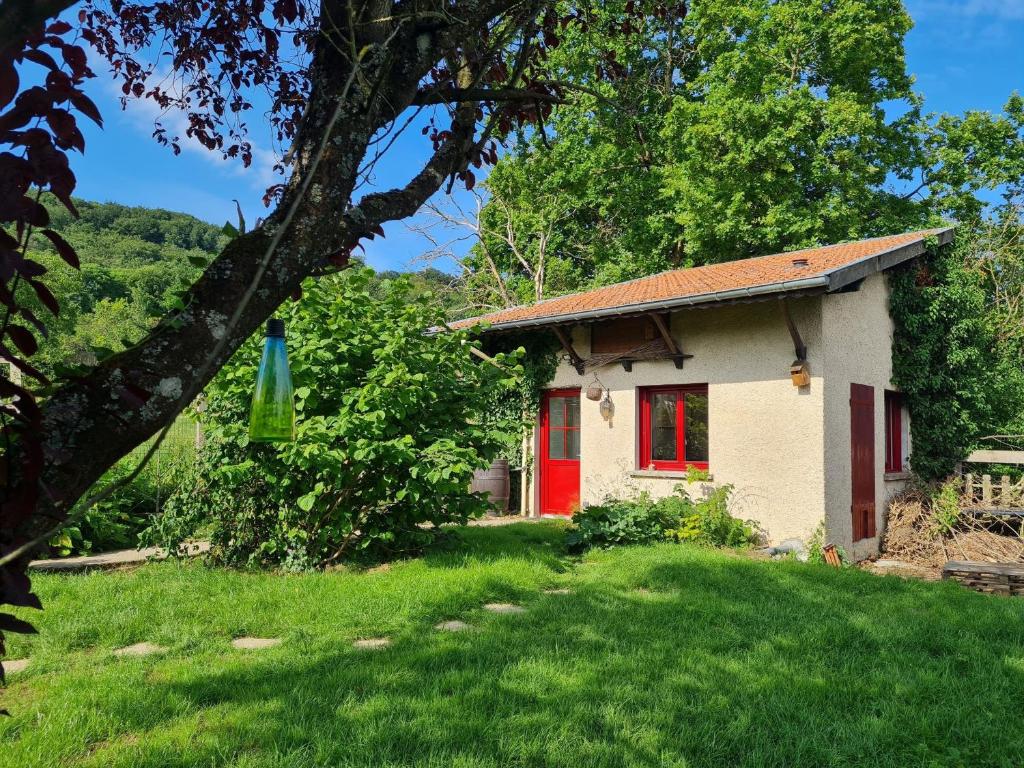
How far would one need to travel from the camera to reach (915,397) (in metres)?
10.9

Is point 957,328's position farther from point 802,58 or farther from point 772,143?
point 802,58

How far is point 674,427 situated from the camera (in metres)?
9.69

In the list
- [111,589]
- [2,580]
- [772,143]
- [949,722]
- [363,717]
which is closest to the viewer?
[2,580]

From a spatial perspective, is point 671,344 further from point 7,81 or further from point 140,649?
point 7,81

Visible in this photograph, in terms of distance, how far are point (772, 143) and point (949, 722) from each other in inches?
617

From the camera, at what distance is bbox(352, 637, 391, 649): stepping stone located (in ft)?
13.7

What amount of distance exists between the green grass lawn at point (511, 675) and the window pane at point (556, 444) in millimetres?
5095

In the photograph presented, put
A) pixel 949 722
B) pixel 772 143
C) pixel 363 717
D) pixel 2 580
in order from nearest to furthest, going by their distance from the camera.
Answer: pixel 2 580, pixel 363 717, pixel 949 722, pixel 772 143

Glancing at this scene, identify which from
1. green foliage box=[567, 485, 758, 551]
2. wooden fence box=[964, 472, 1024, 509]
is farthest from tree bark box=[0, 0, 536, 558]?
wooden fence box=[964, 472, 1024, 509]

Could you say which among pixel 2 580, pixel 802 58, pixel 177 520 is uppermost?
pixel 802 58

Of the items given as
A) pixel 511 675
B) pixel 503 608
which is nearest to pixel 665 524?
pixel 503 608

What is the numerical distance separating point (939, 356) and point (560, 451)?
638 cm

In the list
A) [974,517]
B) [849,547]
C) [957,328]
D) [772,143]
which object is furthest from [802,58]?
[849,547]

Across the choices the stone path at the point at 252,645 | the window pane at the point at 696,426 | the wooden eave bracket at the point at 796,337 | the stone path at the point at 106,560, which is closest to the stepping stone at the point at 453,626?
the stone path at the point at 252,645
